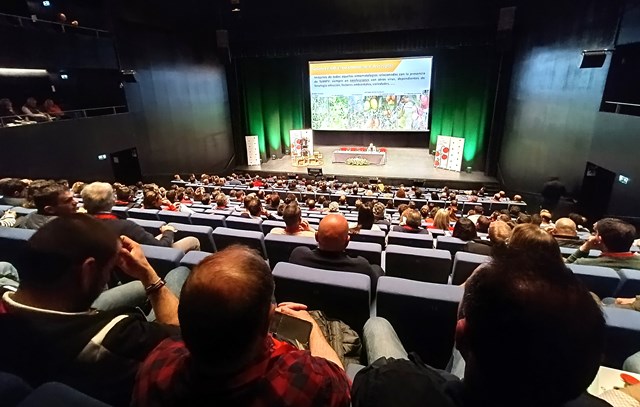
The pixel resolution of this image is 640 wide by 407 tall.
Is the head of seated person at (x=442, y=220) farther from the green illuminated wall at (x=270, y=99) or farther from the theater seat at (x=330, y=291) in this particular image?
the green illuminated wall at (x=270, y=99)

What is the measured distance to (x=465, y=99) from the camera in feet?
42.0

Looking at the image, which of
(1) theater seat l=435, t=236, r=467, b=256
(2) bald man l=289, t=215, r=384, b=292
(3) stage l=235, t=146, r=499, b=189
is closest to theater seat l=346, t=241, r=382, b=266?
(2) bald man l=289, t=215, r=384, b=292

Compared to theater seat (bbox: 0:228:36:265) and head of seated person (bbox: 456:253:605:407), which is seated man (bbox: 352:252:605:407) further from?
theater seat (bbox: 0:228:36:265)

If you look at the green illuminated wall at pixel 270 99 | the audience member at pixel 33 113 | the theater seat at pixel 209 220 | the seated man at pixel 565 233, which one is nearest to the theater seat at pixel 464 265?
the seated man at pixel 565 233

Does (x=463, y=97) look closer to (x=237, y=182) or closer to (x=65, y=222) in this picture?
(x=237, y=182)

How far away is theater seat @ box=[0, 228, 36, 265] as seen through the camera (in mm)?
2639

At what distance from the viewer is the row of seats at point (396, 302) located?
200 cm

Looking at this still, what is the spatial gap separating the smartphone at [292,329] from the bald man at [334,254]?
3.11 feet

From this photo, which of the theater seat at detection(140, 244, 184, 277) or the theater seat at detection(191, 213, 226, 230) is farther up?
the theater seat at detection(140, 244, 184, 277)

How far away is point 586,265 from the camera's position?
9.52 ft

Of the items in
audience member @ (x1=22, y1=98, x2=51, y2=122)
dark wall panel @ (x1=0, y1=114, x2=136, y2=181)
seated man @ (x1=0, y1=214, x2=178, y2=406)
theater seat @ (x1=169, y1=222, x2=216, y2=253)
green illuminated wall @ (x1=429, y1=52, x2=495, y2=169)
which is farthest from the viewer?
green illuminated wall @ (x1=429, y1=52, x2=495, y2=169)

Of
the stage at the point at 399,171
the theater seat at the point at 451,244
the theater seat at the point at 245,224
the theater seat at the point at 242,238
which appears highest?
the theater seat at the point at 242,238

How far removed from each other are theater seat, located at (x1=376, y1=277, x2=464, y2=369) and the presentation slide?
1247 cm

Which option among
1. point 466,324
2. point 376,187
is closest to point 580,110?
point 376,187
